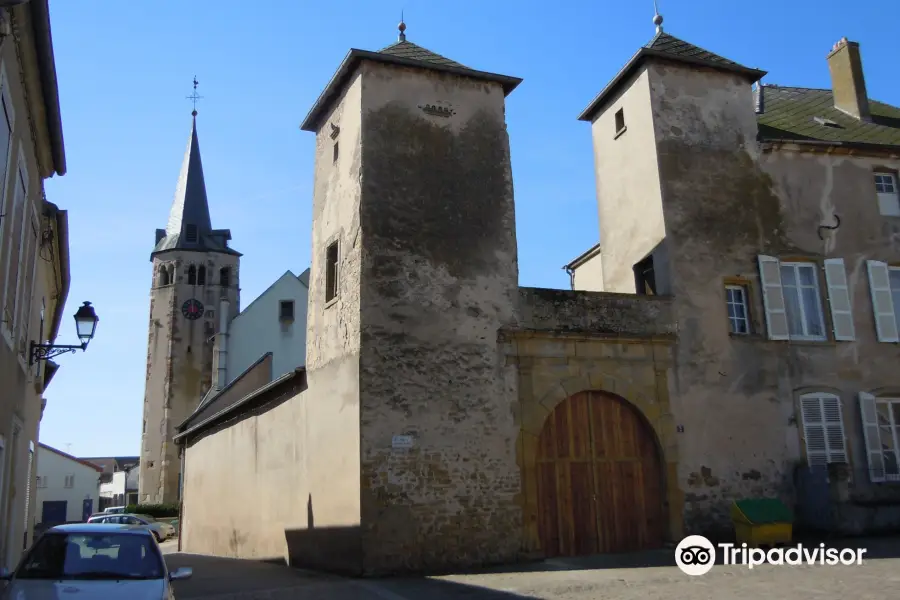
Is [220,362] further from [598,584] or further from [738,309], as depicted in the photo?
[598,584]

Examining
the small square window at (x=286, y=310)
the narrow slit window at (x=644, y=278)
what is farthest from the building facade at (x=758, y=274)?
the small square window at (x=286, y=310)

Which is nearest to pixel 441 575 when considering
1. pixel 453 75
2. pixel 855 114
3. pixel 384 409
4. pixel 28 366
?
pixel 384 409

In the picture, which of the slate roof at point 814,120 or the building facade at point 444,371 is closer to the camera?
the building facade at point 444,371

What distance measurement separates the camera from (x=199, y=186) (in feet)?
158

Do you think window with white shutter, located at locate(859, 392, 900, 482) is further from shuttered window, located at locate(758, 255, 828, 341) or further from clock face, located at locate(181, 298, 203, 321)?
clock face, located at locate(181, 298, 203, 321)

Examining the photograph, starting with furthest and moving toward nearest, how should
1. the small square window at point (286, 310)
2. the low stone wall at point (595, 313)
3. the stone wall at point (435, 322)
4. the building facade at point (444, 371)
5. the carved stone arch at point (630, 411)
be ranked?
the small square window at point (286, 310) → the low stone wall at point (595, 313) → the carved stone arch at point (630, 411) → the building facade at point (444, 371) → the stone wall at point (435, 322)

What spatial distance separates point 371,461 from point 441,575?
6.13 feet

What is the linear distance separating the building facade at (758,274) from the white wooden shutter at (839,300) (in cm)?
3

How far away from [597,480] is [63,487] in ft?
170

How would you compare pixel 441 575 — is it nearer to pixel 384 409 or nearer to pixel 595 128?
pixel 384 409

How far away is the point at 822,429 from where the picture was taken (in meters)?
13.8

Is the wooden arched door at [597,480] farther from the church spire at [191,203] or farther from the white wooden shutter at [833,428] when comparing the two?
the church spire at [191,203]

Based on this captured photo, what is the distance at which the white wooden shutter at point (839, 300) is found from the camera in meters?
14.4

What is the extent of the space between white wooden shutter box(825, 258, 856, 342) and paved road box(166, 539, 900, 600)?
406 centimetres
